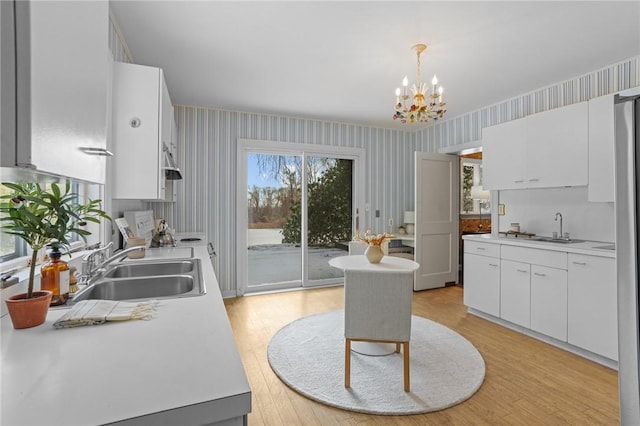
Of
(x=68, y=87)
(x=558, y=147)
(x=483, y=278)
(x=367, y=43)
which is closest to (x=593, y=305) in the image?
(x=483, y=278)

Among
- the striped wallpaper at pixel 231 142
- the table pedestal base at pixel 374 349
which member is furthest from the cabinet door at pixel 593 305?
the striped wallpaper at pixel 231 142

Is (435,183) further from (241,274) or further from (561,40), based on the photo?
(241,274)

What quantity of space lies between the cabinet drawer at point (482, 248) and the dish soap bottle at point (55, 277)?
3543 millimetres

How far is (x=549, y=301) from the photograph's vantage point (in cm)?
282

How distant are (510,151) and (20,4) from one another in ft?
12.7

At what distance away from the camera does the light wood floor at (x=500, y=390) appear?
1817 millimetres

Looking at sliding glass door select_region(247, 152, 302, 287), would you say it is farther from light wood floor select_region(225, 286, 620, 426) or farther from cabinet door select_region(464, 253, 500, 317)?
cabinet door select_region(464, 253, 500, 317)

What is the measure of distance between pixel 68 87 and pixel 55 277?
0.82 metres

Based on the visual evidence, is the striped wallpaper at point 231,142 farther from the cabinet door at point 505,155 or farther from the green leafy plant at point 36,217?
the green leafy plant at point 36,217

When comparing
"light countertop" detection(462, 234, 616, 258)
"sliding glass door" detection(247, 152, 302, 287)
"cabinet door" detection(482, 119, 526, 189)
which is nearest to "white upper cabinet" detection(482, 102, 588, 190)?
"cabinet door" detection(482, 119, 526, 189)

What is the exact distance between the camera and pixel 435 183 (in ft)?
15.2

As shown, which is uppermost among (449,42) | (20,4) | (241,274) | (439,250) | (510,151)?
(449,42)

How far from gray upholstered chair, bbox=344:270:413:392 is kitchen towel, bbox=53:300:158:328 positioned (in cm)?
130

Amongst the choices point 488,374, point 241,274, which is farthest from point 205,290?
point 241,274
